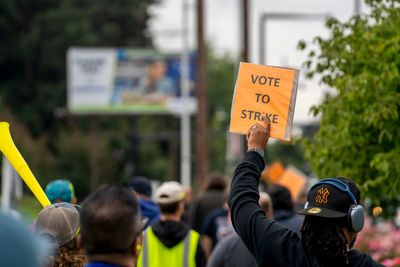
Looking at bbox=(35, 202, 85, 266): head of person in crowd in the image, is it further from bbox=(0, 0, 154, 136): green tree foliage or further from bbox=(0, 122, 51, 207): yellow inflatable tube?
bbox=(0, 0, 154, 136): green tree foliage

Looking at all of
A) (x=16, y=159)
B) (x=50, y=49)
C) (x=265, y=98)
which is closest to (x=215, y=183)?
(x=16, y=159)

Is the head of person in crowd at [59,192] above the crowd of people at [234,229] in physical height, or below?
below

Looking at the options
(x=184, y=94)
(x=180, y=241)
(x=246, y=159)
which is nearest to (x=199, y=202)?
(x=180, y=241)

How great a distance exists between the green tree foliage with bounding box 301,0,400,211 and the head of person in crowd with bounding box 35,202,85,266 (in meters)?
2.89

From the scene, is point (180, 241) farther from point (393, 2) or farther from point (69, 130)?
point (69, 130)

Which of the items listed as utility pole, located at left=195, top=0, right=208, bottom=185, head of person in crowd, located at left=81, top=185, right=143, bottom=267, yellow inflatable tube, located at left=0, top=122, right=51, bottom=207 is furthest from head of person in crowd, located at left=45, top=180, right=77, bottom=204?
utility pole, located at left=195, top=0, right=208, bottom=185

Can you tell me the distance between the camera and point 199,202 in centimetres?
1309

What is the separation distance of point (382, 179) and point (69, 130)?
5984cm

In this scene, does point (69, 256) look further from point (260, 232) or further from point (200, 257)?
point (200, 257)

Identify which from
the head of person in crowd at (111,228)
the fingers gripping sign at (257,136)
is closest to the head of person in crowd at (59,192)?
the fingers gripping sign at (257,136)

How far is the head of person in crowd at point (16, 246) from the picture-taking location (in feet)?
9.13

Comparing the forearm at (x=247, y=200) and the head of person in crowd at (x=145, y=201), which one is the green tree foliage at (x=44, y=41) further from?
the forearm at (x=247, y=200)

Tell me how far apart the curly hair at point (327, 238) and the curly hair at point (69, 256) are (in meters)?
1.16

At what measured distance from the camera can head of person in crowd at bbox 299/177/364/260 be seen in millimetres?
4496
